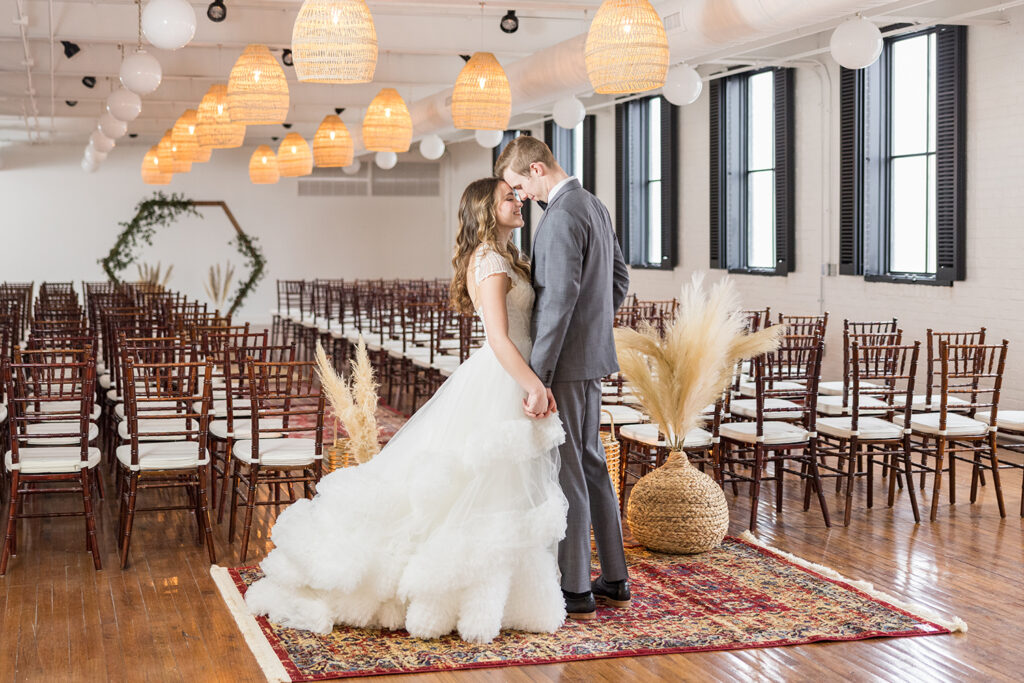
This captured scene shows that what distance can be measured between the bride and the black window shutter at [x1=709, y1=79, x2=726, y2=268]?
26.7 ft

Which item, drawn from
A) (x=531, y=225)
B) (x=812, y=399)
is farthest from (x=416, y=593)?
(x=531, y=225)

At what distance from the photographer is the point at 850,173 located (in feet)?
32.4

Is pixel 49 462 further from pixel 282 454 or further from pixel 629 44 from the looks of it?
pixel 629 44

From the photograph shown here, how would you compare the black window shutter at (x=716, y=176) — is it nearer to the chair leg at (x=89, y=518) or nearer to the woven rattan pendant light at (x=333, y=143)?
the woven rattan pendant light at (x=333, y=143)

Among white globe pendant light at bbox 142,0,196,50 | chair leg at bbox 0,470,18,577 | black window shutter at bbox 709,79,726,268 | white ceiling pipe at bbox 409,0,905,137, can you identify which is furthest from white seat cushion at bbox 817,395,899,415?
black window shutter at bbox 709,79,726,268

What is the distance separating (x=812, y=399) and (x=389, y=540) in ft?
8.65

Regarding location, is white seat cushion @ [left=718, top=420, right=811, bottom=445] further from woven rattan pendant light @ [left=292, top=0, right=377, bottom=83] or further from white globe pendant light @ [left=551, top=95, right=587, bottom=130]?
white globe pendant light @ [left=551, top=95, right=587, bottom=130]

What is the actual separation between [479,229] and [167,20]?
116 inches

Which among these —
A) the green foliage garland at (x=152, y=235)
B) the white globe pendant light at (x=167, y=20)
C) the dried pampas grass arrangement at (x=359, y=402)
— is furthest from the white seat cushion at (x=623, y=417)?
the green foliage garland at (x=152, y=235)

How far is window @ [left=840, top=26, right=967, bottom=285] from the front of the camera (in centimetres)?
873

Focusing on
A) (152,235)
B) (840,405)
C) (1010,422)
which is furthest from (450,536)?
(152,235)

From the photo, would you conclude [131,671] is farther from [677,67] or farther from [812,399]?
[677,67]

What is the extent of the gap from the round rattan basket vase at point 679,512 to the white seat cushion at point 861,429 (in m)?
1.04

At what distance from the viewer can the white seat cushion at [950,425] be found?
584cm
